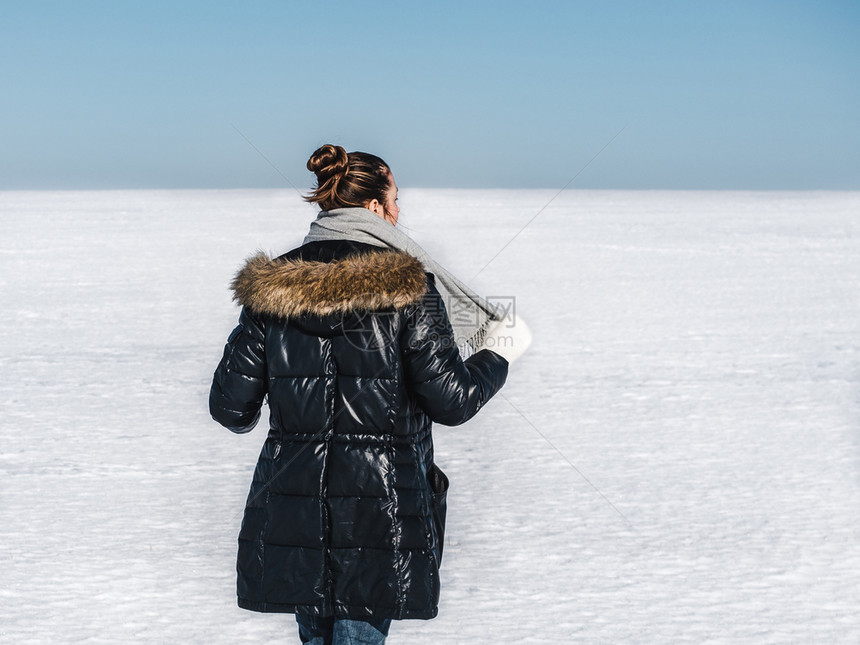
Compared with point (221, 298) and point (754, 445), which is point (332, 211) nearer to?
point (754, 445)

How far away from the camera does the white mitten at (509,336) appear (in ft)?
6.79

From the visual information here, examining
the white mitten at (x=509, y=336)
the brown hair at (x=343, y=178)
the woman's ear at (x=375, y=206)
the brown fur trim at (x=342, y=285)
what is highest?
the brown hair at (x=343, y=178)

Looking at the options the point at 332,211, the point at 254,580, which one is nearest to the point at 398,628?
the point at 254,580

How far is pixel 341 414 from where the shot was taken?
189 centimetres

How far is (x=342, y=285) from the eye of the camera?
181 cm

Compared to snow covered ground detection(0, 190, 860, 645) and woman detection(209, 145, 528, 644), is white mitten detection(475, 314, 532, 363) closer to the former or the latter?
woman detection(209, 145, 528, 644)

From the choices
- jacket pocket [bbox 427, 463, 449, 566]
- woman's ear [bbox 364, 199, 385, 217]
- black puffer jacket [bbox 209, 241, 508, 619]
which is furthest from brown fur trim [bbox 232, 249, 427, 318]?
jacket pocket [bbox 427, 463, 449, 566]

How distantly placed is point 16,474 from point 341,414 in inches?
98.3

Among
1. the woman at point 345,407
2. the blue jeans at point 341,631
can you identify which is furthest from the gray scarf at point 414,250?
the blue jeans at point 341,631

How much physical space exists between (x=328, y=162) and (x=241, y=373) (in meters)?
0.46

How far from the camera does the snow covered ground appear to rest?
8.79 ft

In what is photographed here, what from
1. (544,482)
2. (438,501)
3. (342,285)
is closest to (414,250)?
(342,285)

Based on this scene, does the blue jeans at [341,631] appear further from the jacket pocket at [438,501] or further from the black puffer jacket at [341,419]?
the jacket pocket at [438,501]

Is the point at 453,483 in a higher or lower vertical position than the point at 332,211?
lower
